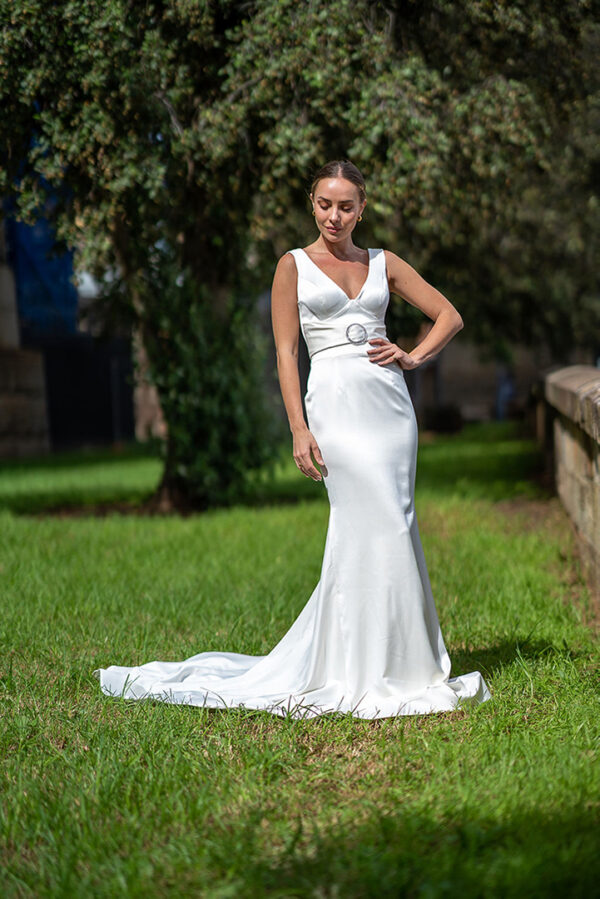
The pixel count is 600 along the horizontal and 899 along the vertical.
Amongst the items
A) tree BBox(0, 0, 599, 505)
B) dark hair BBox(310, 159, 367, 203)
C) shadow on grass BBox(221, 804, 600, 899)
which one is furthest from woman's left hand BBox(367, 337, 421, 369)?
tree BBox(0, 0, 599, 505)

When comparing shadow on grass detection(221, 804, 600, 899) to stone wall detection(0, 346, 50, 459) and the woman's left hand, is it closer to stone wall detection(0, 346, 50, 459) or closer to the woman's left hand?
the woman's left hand

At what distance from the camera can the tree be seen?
7492 millimetres

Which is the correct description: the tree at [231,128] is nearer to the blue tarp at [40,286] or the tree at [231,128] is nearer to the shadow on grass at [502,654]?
the shadow on grass at [502,654]

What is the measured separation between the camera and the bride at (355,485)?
12.7 ft

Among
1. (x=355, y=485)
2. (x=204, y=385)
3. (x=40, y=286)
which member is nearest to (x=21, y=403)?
(x=40, y=286)

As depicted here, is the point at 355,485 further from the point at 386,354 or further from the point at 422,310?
the point at 422,310

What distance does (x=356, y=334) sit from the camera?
3.96 m

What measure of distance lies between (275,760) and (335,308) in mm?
1838

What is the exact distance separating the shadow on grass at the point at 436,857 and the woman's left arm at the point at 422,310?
1.86 meters

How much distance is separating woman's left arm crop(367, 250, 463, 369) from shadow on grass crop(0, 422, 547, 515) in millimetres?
6400

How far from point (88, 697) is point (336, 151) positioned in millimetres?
6632

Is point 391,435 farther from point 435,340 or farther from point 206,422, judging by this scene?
point 206,422

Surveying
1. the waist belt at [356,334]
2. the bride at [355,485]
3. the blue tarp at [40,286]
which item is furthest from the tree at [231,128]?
the blue tarp at [40,286]

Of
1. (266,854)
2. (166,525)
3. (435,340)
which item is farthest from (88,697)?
(166,525)
